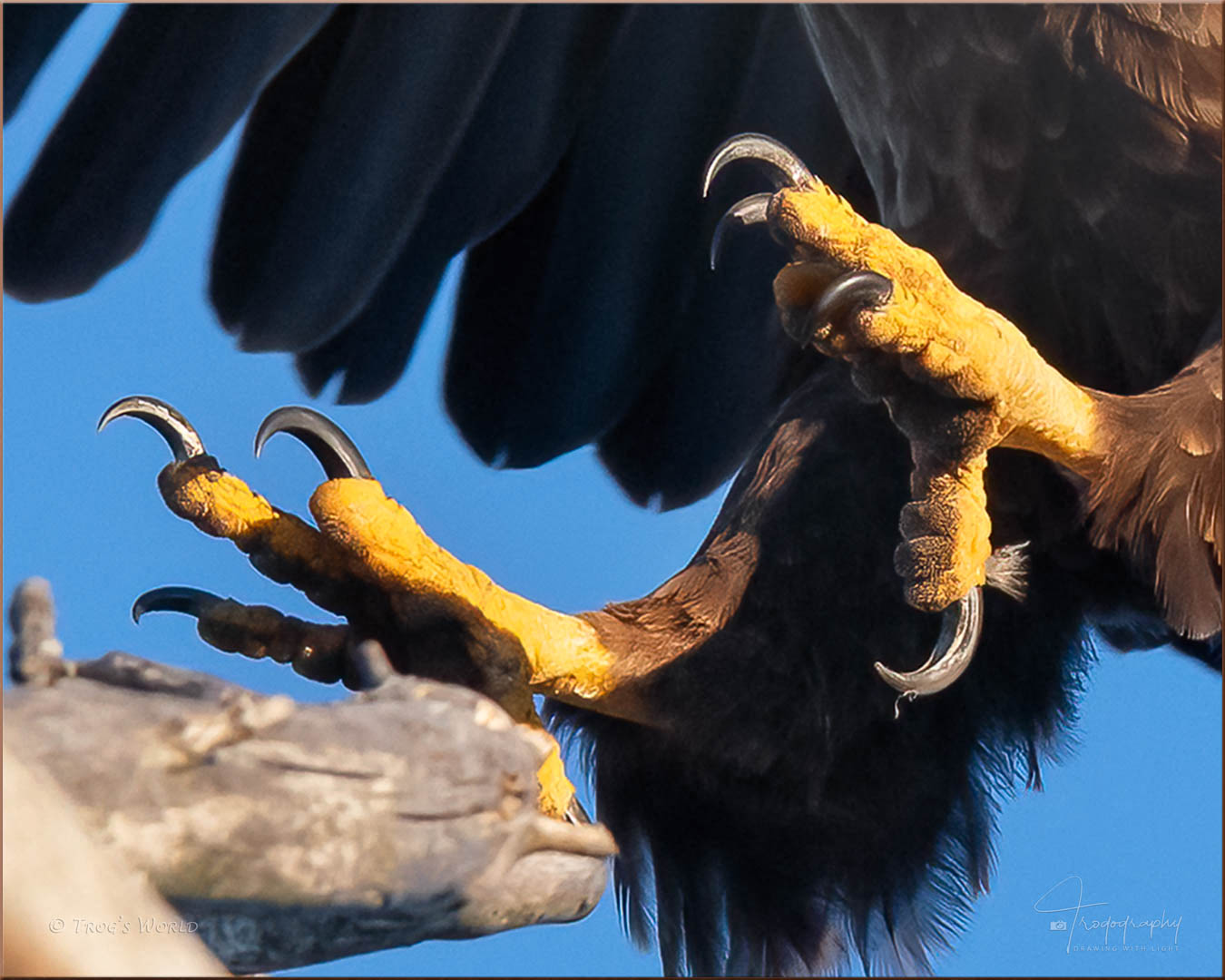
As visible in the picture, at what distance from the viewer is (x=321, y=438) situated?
0.70 meters

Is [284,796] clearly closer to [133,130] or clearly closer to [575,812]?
[575,812]

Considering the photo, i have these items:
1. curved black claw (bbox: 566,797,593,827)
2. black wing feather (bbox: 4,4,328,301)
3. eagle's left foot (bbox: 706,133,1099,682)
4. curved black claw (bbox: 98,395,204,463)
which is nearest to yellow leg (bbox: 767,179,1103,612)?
eagle's left foot (bbox: 706,133,1099,682)

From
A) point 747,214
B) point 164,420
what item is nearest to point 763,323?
point 747,214

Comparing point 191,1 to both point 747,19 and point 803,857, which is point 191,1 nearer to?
point 747,19

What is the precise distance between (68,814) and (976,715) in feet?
2.16

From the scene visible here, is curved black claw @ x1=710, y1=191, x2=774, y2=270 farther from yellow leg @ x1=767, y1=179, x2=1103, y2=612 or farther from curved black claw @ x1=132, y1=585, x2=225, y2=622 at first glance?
curved black claw @ x1=132, y1=585, x2=225, y2=622

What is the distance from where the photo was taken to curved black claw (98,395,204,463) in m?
0.68

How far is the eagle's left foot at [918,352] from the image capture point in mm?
668

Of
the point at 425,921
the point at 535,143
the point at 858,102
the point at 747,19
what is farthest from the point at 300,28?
the point at 425,921

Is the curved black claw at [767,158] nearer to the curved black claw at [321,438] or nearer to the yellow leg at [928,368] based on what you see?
the yellow leg at [928,368]

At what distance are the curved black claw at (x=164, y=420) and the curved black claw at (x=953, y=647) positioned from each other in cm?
37

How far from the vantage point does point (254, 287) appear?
1146mm

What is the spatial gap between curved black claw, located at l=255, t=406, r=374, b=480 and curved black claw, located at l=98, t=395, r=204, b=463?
5 centimetres

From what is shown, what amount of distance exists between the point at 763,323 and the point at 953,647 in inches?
17.1
